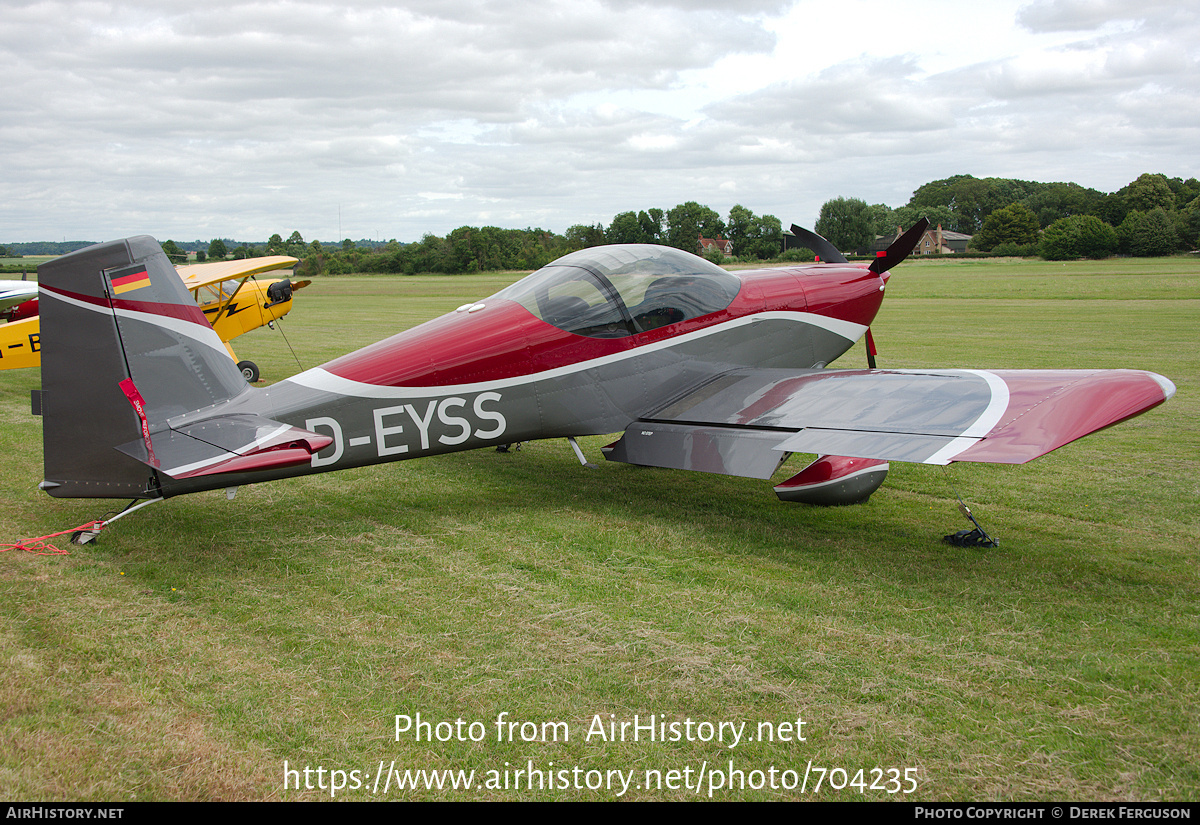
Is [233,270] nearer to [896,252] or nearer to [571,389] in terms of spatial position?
[571,389]

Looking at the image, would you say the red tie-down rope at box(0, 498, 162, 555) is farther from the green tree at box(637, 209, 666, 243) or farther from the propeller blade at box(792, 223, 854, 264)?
the green tree at box(637, 209, 666, 243)

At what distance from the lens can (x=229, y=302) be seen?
13984mm

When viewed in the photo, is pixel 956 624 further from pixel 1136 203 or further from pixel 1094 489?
pixel 1136 203

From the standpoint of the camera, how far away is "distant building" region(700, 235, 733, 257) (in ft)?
84.5

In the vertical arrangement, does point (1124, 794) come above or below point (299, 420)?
below

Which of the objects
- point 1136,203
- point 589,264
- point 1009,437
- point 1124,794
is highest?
point 1136,203

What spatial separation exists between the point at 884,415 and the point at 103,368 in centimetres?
483

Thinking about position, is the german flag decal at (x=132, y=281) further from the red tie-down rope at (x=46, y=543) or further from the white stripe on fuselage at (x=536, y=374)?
the red tie-down rope at (x=46, y=543)

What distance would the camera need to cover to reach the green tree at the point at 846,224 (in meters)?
42.9

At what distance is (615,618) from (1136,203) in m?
92.6

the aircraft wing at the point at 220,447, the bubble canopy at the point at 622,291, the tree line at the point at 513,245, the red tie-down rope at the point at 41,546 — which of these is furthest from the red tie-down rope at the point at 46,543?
the tree line at the point at 513,245

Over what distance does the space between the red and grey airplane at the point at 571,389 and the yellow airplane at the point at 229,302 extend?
7.30 meters

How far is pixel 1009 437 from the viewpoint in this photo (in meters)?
4.27

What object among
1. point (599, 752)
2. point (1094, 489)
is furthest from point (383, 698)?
point (1094, 489)
